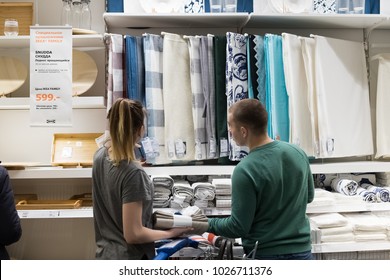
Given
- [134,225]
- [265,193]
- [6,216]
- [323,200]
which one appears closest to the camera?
[134,225]

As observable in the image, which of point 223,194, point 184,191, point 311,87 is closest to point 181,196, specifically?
point 184,191

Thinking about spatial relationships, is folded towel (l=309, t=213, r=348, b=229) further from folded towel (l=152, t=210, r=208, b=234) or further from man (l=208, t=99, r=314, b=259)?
folded towel (l=152, t=210, r=208, b=234)

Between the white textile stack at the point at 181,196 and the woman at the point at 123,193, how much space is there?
56 cm

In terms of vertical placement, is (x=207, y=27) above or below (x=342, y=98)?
above

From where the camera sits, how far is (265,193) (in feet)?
5.20

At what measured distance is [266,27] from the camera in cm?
262

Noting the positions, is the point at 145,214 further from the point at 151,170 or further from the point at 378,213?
the point at 378,213

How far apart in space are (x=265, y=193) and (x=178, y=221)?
0.33m

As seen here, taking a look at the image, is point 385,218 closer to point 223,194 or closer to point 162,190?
point 223,194

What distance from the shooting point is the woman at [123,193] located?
1452mm

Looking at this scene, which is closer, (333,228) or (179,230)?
(179,230)

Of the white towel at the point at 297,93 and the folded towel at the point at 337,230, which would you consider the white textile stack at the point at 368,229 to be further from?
the white towel at the point at 297,93

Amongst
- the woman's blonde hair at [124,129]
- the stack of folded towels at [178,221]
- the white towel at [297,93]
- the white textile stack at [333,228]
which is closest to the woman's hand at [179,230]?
the stack of folded towels at [178,221]

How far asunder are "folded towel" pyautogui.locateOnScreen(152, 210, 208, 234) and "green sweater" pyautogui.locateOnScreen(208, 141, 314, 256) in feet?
0.18
